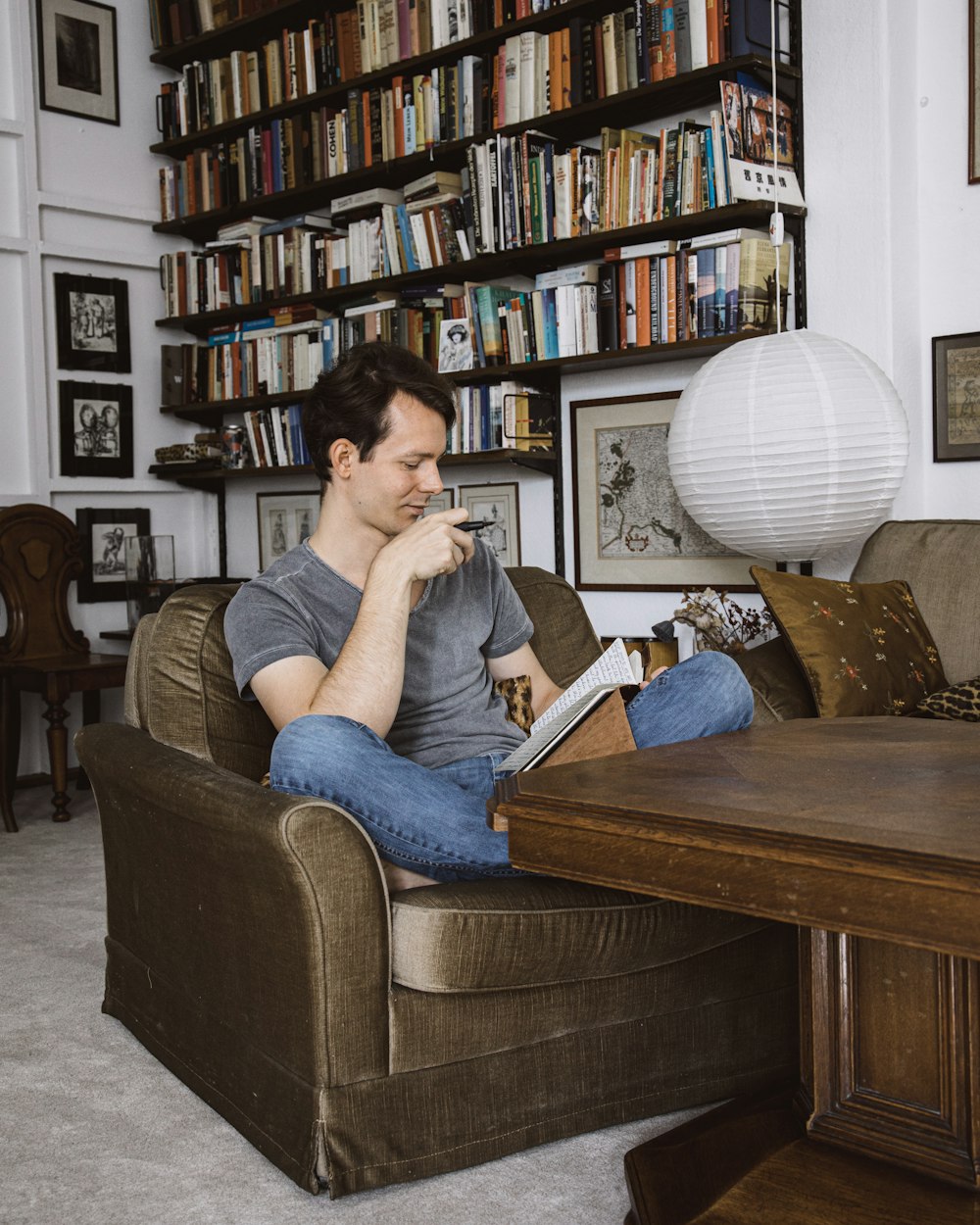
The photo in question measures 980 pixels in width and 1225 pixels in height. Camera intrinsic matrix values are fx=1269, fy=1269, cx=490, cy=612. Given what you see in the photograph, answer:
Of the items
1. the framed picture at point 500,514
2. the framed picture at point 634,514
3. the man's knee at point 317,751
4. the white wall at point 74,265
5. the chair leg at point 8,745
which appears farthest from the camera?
the white wall at point 74,265

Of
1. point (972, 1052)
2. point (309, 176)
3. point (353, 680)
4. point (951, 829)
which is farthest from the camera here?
point (309, 176)

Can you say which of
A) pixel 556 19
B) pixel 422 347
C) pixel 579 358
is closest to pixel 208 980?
pixel 579 358

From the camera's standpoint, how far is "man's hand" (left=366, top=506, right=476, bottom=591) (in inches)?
75.0

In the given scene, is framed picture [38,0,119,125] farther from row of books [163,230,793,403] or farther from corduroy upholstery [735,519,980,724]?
corduroy upholstery [735,519,980,724]

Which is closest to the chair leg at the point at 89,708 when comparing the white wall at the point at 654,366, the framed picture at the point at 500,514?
the white wall at the point at 654,366

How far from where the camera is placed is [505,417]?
378 centimetres

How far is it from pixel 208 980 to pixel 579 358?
2.18 meters

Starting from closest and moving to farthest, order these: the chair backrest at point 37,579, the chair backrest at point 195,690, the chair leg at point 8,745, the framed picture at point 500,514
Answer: the chair backrest at point 195,690 < the chair leg at point 8,745 < the framed picture at point 500,514 < the chair backrest at point 37,579

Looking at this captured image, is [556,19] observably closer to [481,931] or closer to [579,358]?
[579,358]

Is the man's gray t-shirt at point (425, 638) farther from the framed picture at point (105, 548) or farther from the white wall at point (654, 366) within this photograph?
the framed picture at point (105, 548)

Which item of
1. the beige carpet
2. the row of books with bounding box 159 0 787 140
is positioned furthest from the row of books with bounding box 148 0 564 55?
the beige carpet

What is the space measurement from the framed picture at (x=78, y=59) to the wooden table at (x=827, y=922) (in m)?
4.03

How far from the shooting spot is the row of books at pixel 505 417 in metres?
3.78

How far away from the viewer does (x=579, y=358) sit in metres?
3.53
